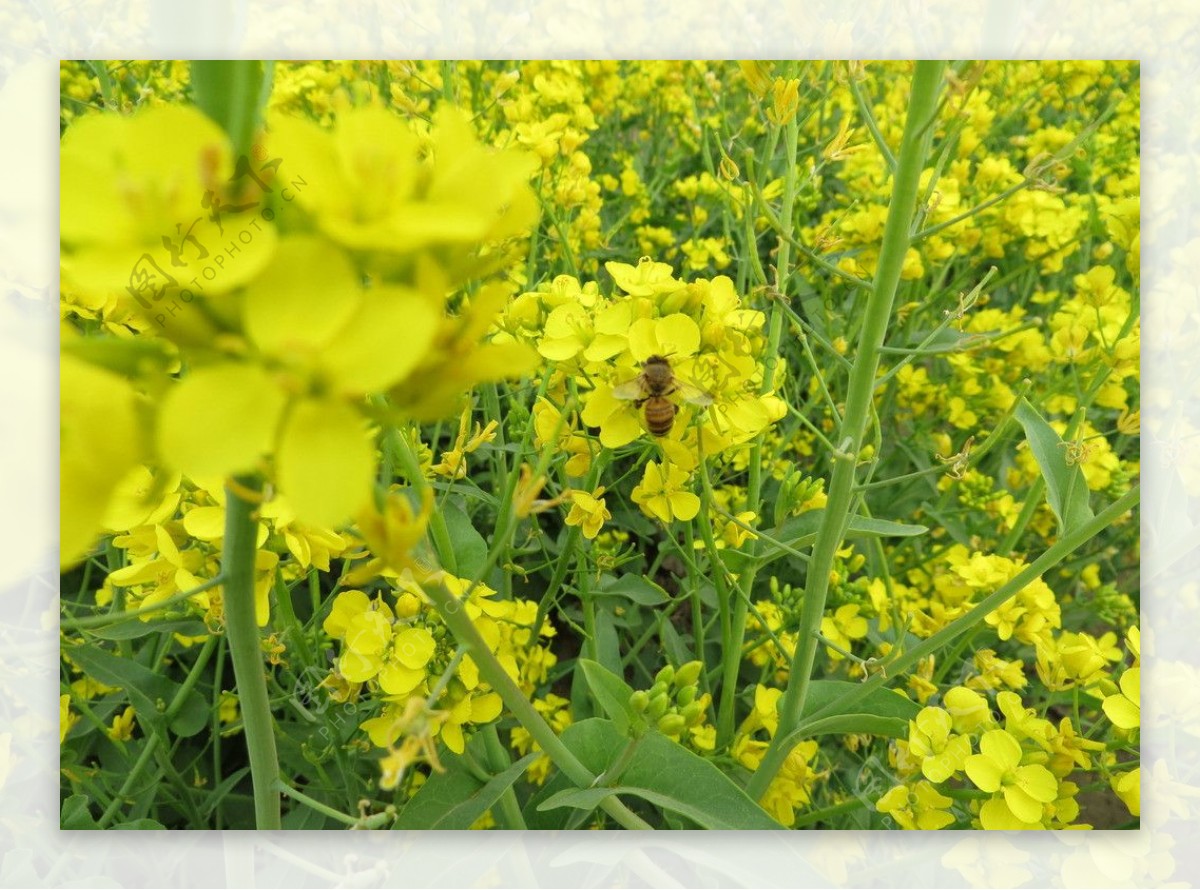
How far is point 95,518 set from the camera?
0.36 meters

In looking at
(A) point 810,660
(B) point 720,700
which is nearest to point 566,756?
(A) point 810,660

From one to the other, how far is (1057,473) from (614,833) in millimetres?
538

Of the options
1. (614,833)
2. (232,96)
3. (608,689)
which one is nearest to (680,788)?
(608,689)

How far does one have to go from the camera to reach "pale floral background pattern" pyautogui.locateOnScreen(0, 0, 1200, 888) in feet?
2.73

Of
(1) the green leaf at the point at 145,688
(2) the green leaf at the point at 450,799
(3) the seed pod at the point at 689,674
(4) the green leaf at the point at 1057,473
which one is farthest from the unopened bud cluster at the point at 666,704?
(1) the green leaf at the point at 145,688

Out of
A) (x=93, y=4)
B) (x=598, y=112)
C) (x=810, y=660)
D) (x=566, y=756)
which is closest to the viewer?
(x=566, y=756)

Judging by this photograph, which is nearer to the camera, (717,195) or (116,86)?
(116,86)

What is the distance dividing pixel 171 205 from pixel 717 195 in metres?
1.03

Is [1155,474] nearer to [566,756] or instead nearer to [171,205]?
[566,756]

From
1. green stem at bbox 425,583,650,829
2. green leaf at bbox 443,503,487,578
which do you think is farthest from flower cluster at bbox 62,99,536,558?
green leaf at bbox 443,503,487,578

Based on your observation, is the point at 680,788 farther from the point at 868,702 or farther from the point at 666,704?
the point at 868,702

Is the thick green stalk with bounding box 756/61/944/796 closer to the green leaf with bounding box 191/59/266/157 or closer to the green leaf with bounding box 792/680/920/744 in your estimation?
the green leaf with bounding box 792/680/920/744

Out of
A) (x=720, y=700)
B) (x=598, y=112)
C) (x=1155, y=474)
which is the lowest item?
(x=720, y=700)

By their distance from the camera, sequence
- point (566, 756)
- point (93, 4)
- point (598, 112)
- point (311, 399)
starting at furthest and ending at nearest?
point (598, 112) < point (93, 4) < point (566, 756) < point (311, 399)
